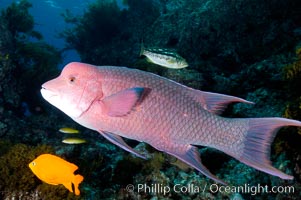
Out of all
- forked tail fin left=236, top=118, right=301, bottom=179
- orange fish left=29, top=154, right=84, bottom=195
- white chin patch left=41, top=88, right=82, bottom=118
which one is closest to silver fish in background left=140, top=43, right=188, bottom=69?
orange fish left=29, top=154, right=84, bottom=195

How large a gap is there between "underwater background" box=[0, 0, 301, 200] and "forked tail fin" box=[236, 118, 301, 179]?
101 inches

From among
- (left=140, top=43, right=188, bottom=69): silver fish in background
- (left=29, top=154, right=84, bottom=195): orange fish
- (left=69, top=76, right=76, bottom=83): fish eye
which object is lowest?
(left=29, top=154, right=84, bottom=195): orange fish

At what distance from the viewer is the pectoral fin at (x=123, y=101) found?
1831mm

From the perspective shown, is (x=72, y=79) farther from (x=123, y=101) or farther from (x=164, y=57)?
(x=164, y=57)

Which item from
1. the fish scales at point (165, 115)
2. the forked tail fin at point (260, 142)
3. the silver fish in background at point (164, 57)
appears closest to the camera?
the forked tail fin at point (260, 142)

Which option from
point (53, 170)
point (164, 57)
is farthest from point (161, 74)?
point (53, 170)

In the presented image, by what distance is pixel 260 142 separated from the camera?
1.82 meters

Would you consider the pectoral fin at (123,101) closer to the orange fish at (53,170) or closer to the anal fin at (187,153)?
the anal fin at (187,153)

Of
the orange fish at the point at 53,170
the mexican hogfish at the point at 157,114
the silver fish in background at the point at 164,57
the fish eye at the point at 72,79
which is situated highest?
the fish eye at the point at 72,79

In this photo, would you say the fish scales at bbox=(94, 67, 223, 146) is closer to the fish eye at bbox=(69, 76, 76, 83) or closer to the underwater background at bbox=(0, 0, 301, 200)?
the fish eye at bbox=(69, 76, 76, 83)

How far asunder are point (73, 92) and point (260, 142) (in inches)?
56.1

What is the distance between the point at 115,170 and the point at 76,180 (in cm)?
201

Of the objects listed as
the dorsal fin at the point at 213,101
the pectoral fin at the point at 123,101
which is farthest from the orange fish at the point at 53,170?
the dorsal fin at the point at 213,101

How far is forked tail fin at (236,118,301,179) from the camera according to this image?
5.66ft
